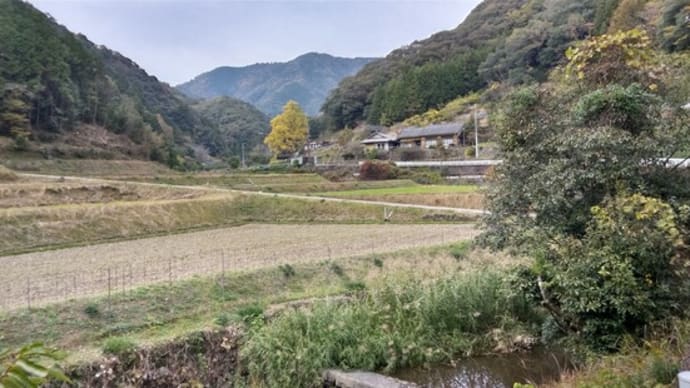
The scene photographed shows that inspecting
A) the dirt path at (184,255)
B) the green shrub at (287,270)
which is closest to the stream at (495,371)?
the green shrub at (287,270)

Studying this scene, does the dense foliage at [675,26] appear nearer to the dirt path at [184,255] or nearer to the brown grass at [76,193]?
the dirt path at [184,255]

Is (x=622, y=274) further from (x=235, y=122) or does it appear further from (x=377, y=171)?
(x=235, y=122)

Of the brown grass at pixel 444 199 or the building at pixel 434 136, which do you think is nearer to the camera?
the brown grass at pixel 444 199

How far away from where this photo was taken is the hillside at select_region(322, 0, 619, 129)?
5622 cm

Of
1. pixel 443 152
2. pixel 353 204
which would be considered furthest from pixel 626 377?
pixel 443 152

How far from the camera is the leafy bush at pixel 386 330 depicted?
624 centimetres

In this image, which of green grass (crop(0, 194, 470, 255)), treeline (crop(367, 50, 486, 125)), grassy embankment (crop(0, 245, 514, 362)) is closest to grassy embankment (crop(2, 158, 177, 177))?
green grass (crop(0, 194, 470, 255))

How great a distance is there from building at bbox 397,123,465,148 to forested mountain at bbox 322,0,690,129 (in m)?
9.59

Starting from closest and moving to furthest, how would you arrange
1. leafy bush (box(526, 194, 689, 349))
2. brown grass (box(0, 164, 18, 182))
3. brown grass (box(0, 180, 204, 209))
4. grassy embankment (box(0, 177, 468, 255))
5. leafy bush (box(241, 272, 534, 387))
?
leafy bush (box(526, 194, 689, 349)) → leafy bush (box(241, 272, 534, 387)) → grassy embankment (box(0, 177, 468, 255)) → brown grass (box(0, 180, 204, 209)) → brown grass (box(0, 164, 18, 182))

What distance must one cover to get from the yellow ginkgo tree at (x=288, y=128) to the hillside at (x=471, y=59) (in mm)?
13874

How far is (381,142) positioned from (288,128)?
46.8ft

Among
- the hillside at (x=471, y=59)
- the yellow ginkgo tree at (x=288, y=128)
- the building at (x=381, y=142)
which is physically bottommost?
the building at (x=381, y=142)

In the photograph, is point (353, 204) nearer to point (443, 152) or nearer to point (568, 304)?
point (568, 304)

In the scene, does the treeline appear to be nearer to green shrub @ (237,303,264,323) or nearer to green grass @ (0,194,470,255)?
green grass @ (0,194,470,255)
